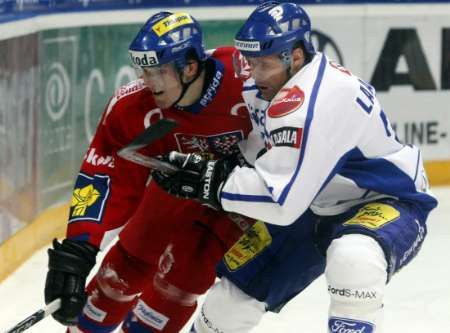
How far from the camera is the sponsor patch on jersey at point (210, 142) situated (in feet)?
11.5

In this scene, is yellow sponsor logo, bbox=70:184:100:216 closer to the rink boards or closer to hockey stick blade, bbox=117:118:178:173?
hockey stick blade, bbox=117:118:178:173

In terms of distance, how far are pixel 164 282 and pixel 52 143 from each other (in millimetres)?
1995

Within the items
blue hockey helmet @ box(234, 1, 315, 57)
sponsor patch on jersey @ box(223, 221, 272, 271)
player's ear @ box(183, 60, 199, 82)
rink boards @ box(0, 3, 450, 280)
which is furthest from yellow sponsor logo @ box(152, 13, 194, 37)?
rink boards @ box(0, 3, 450, 280)

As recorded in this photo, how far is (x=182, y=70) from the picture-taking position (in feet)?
10.9

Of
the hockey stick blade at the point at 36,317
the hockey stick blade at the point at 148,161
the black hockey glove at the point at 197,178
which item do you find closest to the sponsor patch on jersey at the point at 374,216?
the black hockey glove at the point at 197,178

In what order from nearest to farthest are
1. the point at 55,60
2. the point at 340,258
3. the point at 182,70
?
1. the point at 340,258
2. the point at 182,70
3. the point at 55,60

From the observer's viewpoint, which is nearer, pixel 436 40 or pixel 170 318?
pixel 170 318

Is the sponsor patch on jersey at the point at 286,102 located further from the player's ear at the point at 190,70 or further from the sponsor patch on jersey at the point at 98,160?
the sponsor patch on jersey at the point at 98,160

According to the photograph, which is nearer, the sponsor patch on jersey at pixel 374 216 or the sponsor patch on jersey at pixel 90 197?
the sponsor patch on jersey at pixel 374 216

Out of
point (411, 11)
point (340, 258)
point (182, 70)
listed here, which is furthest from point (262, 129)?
point (411, 11)

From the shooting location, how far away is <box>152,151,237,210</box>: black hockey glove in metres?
3.15

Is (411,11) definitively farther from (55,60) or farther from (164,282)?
(164,282)

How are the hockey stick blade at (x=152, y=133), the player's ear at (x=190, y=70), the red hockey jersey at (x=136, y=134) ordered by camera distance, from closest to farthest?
the hockey stick blade at (x=152, y=133) → the player's ear at (x=190, y=70) → the red hockey jersey at (x=136, y=134)

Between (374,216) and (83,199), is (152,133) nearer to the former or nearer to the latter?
(83,199)
